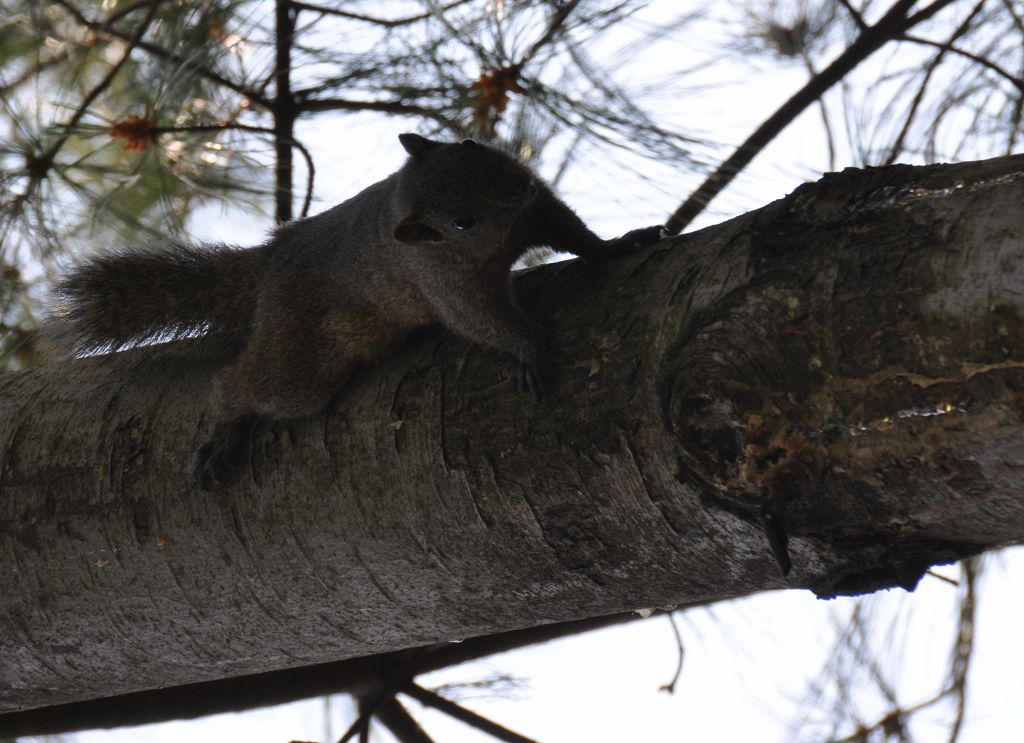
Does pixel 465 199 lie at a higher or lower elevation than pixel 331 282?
higher

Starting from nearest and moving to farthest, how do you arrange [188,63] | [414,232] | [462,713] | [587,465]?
1. [587,465]
2. [414,232]
3. [462,713]
4. [188,63]

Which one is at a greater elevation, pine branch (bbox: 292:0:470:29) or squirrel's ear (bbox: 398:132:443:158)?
pine branch (bbox: 292:0:470:29)

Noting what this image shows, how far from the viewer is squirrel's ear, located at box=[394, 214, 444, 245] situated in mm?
1793

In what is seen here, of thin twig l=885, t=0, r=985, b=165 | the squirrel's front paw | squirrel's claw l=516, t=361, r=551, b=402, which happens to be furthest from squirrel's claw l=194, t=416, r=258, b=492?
thin twig l=885, t=0, r=985, b=165

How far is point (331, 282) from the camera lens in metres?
1.81

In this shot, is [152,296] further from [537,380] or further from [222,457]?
[537,380]

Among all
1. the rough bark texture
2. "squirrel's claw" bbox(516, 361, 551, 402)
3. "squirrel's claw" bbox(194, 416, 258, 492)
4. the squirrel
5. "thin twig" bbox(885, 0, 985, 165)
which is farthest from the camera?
"thin twig" bbox(885, 0, 985, 165)

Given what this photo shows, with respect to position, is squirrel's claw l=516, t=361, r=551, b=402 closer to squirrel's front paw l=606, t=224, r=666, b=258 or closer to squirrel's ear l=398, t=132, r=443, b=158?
squirrel's front paw l=606, t=224, r=666, b=258

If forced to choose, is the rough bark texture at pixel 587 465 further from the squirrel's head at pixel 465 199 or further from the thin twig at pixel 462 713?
the thin twig at pixel 462 713

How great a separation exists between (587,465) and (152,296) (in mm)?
1215

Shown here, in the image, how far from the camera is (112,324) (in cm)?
200

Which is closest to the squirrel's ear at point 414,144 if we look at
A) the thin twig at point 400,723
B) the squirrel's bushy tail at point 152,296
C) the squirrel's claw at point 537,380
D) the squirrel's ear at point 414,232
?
the squirrel's ear at point 414,232

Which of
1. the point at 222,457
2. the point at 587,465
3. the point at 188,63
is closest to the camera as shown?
the point at 587,465

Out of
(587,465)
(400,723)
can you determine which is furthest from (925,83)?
(400,723)
